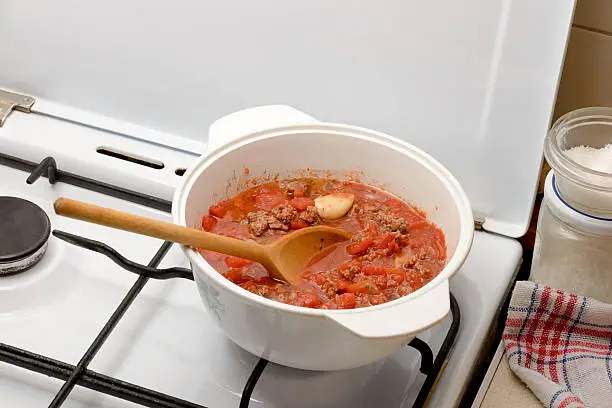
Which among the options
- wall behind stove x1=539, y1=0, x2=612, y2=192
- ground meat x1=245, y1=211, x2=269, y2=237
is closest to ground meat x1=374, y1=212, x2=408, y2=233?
ground meat x1=245, y1=211, x2=269, y2=237

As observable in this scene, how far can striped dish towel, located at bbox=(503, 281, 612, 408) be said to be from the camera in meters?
0.73

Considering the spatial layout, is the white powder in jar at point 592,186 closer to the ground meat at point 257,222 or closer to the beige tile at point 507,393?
the beige tile at point 507,393

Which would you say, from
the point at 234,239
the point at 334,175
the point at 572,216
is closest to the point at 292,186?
the point at 334,175

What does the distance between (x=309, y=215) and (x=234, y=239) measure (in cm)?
11

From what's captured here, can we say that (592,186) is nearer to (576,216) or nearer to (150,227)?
(576,216)

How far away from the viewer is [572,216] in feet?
2.46

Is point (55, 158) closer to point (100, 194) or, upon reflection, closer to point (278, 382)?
point (100, 194)

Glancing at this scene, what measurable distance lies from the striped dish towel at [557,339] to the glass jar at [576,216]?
37 mm

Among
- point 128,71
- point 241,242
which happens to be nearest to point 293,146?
point 241,242

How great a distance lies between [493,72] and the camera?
2.65 ft

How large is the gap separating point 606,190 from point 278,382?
32cm

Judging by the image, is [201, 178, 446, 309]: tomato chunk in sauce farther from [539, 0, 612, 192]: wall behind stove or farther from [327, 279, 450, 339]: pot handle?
[539, 0, 612, 192]: wall behind stove

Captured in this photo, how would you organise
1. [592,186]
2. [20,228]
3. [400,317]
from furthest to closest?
1. [20,228]
2. [592,186]
3. [400,317]

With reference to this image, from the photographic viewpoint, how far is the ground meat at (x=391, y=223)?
766 millimetres
